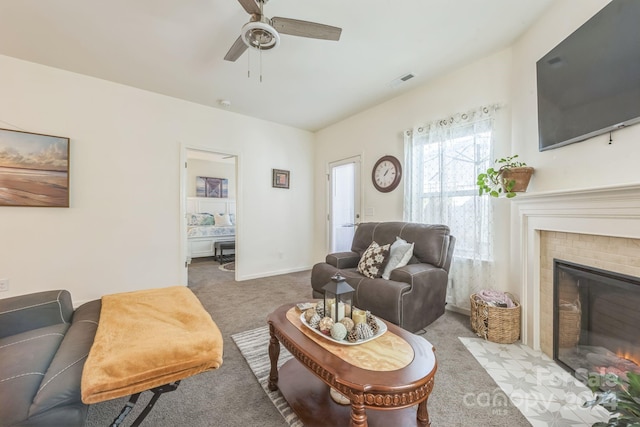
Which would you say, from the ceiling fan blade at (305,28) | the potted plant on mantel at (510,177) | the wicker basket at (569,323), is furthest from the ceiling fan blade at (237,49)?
the wicker basket at (569,323)

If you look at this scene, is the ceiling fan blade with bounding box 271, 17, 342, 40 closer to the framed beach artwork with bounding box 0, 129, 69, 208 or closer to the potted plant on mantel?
the potted plant on mantel

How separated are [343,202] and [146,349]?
3.66 meters

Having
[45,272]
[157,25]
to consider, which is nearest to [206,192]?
[45,272]

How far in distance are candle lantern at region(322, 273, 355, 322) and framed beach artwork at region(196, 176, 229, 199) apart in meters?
6.36

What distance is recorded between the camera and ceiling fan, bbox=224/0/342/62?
64.7 inches

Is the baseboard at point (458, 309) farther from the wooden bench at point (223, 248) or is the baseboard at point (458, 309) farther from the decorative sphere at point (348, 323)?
the wooden bench at point (223, 248)

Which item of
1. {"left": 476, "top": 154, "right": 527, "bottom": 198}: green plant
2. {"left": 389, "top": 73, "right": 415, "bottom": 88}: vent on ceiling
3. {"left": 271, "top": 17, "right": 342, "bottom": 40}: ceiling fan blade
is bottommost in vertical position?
{"left": 476, "top": 154, "right": 527, "bottom": 198}: green plant

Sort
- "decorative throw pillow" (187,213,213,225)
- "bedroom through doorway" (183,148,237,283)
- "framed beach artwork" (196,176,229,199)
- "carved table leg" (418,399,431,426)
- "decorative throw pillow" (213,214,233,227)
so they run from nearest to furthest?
"carved table leg" (418,399,431,426)
"bedroom through doorway" (183,148,237,283)
"decorative throw pillow" (187,213,213,225)
"decorative throw pillow" (213,214,233,227)
"framed beach artwork" (196,176,229,199)

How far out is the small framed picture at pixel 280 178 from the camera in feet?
14.9

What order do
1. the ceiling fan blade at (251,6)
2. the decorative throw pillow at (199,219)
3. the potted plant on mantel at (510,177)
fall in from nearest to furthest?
the ceiling fan blade at (251,6) < the potted plant on mantel at (510,177) < the decorative throw pillow at (199,219)

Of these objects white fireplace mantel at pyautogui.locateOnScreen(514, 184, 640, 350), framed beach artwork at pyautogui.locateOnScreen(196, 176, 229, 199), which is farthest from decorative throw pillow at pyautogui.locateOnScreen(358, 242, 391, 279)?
framed beach artwork at pyautogui.locateOnScreen(196, 176, 229, 199)

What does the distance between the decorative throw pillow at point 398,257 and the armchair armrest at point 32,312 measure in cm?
241

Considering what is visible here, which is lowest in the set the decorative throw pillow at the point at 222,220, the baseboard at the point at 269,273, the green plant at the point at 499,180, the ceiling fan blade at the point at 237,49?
the baseboard at the point at 269,273

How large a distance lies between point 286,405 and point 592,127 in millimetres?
2499
